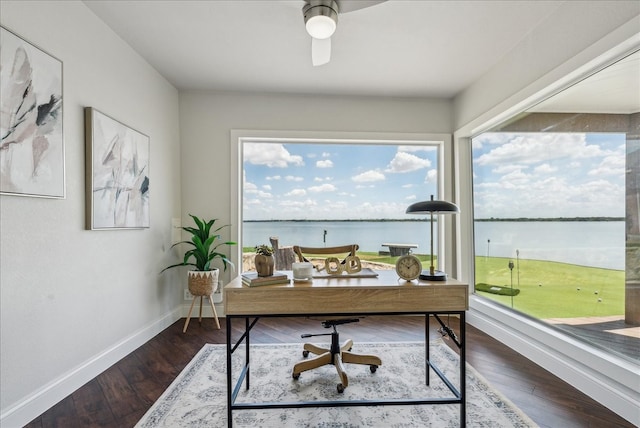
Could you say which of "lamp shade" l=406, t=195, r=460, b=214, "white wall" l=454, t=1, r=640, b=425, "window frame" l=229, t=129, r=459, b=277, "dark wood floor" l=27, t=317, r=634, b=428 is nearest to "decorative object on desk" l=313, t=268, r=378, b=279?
"lamp shade" l=406, t=195, r=460, b=214

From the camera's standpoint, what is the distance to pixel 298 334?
3369 millimetres

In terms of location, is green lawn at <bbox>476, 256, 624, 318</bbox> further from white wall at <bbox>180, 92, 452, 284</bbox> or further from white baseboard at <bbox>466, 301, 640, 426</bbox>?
white wall at <bbox>180, 92, 452, 284</bbox>

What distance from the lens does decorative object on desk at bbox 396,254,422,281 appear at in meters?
1.87

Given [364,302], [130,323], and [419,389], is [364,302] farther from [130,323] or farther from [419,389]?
[130,323]

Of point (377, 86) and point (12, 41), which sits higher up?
point (377, 86)

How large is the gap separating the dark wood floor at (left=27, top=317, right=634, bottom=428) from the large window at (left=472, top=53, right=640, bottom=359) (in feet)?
1.43

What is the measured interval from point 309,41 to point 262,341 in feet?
9.20

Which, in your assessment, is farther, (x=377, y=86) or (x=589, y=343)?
(x=377, y=86)

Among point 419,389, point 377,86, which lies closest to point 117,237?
point 419,389

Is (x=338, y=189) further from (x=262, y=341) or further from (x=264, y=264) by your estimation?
(x=264, y=264)

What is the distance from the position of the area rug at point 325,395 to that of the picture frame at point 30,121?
5.00 feet

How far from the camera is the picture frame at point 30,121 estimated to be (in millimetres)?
1754

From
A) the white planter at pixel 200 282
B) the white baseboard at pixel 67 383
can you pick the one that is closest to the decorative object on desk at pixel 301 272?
the white baseboard at pixel 67 383

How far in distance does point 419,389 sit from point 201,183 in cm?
319
